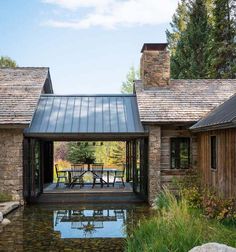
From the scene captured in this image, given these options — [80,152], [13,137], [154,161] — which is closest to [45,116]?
[13,137]

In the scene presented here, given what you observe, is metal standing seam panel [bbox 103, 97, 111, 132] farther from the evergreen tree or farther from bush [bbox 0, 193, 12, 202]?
the evergreen tree

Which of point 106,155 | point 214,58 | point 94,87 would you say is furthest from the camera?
point 94,87

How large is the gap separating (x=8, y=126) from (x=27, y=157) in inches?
68.5

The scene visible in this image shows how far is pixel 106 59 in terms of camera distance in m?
57.9

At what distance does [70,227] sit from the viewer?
38.0 feet

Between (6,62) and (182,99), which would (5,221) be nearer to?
(182,99)

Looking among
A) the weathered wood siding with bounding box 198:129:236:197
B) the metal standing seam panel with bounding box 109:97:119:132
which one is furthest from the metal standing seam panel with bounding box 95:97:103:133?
the weathered wood siding with bounding box 198:129:236:197

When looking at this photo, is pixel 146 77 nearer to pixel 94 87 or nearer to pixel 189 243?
pixel 189 243

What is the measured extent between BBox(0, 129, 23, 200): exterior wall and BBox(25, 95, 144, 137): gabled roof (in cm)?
54

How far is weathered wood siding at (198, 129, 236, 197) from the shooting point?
11805 mm

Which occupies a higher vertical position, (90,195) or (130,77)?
(130,77)

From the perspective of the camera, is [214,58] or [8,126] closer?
[8,126]

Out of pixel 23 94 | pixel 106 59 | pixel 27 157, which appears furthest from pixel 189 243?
pixel 106 59

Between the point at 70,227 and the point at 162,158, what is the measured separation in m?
5.69
